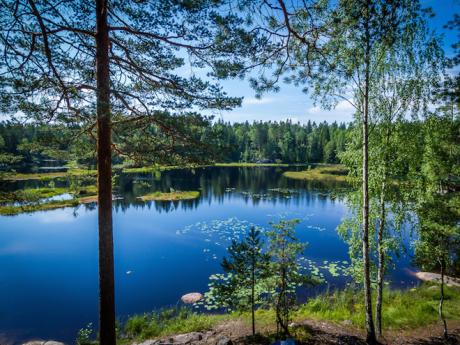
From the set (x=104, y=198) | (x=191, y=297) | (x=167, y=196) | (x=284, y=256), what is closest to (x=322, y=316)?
(x=284, y=256)

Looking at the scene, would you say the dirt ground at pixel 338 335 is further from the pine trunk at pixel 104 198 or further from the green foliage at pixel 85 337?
the green foliage at pixel 85 337

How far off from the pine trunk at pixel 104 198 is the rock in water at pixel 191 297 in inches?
332

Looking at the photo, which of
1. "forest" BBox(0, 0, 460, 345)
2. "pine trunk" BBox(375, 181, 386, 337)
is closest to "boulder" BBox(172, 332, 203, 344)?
"forest" BBox(0, 0, 460, 345)

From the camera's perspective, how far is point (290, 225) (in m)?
8.33

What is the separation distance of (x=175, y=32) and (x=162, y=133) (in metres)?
2.33

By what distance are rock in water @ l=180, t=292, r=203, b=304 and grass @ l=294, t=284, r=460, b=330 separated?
5.15 m

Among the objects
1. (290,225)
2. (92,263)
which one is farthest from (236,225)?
(290,225)

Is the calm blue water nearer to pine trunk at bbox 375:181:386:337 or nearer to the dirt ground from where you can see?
pine trunk at bbox 375:181:386:337

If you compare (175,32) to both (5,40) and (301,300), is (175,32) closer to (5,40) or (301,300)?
(5,40)

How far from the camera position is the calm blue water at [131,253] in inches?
541

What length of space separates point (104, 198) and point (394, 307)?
482 inches

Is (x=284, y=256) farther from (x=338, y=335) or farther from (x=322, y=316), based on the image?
(x=322, y=316)

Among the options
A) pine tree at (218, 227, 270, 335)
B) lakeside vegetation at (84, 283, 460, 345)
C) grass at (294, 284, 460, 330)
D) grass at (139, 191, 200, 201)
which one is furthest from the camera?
grass at (139, 191, 200, 201)

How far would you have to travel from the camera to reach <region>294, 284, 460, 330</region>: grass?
10680mm
